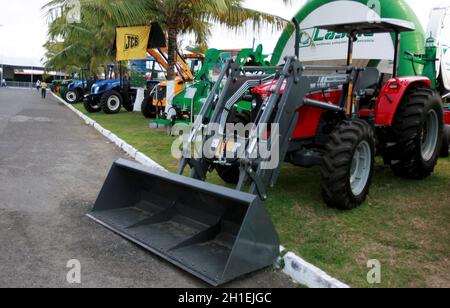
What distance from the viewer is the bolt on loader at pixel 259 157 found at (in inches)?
155

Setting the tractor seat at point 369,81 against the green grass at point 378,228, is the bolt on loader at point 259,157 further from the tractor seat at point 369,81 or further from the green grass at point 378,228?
the green grass at point 378,228

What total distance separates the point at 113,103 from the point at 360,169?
15697mm

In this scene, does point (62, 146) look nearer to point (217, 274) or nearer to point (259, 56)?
point (259, 56)

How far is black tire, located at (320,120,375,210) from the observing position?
190 inches

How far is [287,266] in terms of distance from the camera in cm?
391

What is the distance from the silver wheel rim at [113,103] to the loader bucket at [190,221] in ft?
48.5

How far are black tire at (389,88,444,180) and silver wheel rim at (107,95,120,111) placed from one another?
49.0 feet

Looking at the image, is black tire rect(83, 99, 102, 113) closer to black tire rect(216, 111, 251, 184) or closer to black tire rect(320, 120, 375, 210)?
black tire rect(216, 111, 251, 184)

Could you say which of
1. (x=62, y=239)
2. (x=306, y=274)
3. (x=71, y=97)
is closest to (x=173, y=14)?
(x=62, y=239)

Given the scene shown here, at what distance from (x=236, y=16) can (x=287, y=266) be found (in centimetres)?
1141

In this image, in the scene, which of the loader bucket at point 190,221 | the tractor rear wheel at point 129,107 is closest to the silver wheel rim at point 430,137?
the loader bucket at point 190,221

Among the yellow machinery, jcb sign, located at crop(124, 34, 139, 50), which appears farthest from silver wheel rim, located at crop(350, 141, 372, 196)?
jcb sign, located at crop(124, 34, 139, 50)

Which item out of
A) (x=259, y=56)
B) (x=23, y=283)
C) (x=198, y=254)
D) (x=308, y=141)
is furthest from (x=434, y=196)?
(x=259, y=56)
